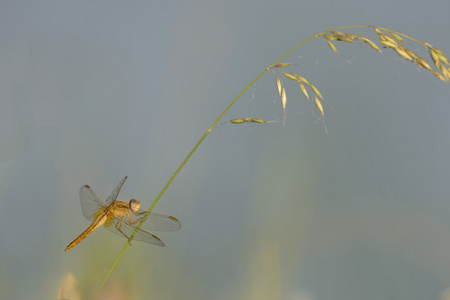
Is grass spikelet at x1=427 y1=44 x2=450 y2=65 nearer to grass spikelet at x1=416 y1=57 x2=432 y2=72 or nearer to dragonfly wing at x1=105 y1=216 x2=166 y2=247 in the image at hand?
grass spikelet at x1=416 y1=57 x2=432 y2=72

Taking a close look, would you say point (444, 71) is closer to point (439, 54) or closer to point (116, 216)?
point (439, 54)

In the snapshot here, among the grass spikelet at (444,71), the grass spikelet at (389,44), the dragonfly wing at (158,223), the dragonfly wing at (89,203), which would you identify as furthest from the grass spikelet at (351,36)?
the dragonfly wing at (89,203)

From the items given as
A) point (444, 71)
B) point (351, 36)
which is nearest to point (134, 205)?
point (351, 36)

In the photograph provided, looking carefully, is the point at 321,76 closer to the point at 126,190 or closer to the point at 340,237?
the point at 340,237

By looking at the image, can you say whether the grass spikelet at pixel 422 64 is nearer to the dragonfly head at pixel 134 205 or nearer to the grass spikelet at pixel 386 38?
the grass spikelet at pixel 386 38

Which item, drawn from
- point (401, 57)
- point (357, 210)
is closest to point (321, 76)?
point (357, 210)

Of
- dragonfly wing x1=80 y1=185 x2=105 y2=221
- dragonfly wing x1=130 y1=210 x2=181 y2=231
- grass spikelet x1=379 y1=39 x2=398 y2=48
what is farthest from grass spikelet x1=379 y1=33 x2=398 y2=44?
dragonfly wing x1=80 y1=185 x2=105 y2=221
